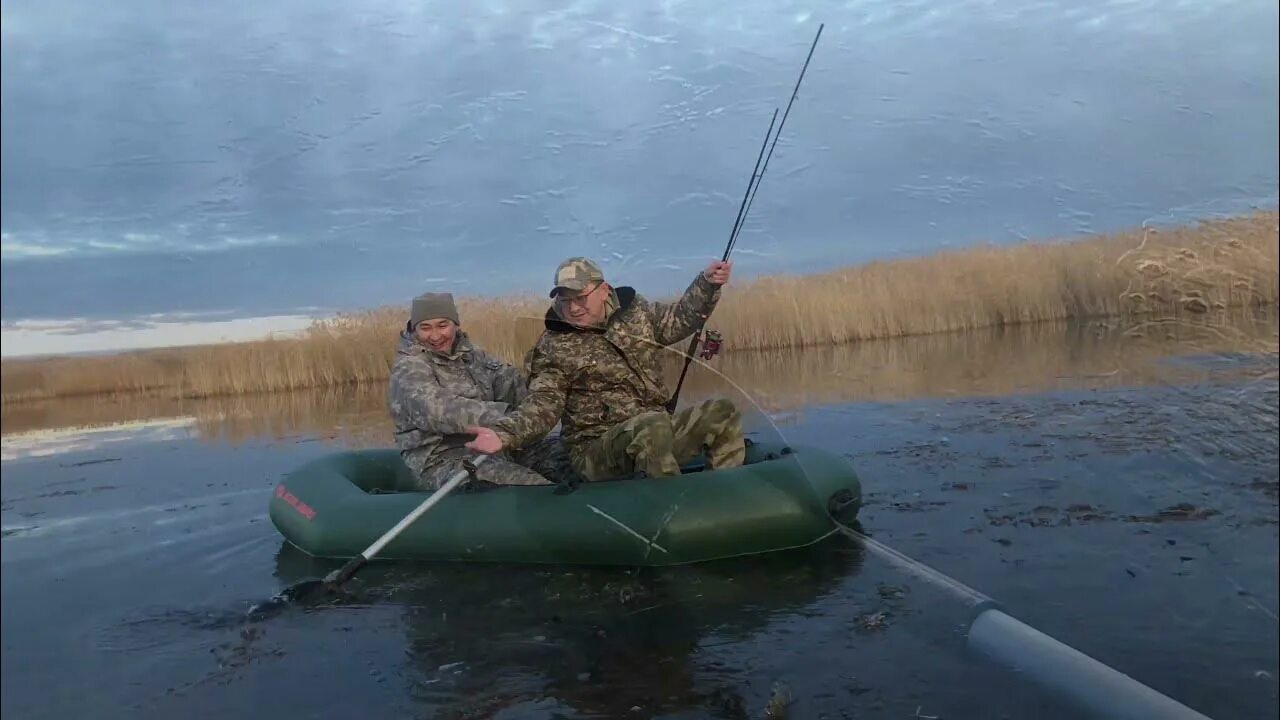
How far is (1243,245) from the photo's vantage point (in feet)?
19.9

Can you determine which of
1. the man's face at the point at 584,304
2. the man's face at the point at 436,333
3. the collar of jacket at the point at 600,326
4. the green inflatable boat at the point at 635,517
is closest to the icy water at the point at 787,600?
the green inflatable boat at the point at 635,517

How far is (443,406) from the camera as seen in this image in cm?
527

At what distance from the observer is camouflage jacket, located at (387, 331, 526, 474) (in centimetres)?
526

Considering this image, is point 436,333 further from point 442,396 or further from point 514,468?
point 514,468

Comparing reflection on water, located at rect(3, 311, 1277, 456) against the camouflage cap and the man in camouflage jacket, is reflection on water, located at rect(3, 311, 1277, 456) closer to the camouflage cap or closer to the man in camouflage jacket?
the man in camouflage jacket

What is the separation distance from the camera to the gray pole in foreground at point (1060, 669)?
2495 mm

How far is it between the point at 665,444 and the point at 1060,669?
2351 mm

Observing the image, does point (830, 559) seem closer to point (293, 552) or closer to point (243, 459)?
point (293, 552)

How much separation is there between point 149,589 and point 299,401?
9.55 metres

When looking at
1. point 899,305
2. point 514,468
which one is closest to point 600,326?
point 514,468

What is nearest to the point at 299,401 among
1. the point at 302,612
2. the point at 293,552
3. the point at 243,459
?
the point at 243,459

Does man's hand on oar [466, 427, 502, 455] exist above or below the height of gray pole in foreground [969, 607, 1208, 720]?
above

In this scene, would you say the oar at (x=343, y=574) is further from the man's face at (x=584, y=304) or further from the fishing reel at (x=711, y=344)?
the fishing reel at (x=711, y=344)

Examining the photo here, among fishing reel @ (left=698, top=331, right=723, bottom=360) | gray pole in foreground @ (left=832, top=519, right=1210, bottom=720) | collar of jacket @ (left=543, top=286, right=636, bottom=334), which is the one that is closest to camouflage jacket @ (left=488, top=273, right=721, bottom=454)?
collar of jacket @ (left=543, top=286, right=636, bottom=334)
